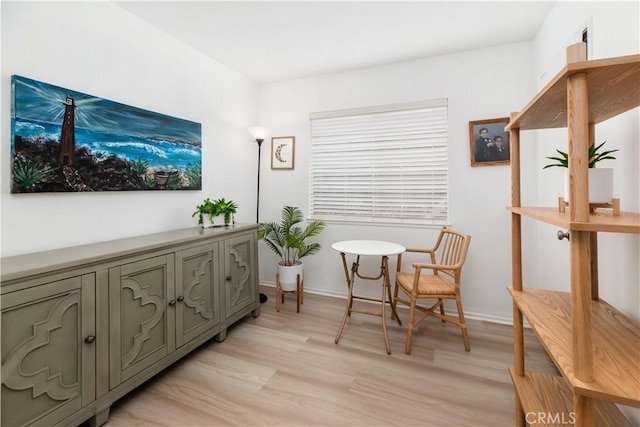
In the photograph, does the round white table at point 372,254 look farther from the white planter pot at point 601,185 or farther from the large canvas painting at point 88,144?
the large canvas painting at point 88,144

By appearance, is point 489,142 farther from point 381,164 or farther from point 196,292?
point 196,292

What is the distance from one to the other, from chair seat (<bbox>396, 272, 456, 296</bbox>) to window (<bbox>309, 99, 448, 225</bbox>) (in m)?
0.68

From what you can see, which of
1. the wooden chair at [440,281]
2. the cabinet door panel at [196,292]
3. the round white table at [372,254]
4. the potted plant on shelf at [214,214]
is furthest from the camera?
the potted plant on shelf at [214,214]

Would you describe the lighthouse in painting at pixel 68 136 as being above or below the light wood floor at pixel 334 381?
above

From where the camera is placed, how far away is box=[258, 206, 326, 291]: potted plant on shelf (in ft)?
10.6

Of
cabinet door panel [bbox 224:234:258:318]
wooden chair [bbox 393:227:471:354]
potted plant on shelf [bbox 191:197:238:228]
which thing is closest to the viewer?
wooden chair [bbox 393:227:471:354]

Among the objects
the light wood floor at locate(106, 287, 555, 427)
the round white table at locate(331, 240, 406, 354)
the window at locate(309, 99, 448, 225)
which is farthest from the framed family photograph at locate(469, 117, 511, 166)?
the light wood floor at locate(106, 287, 555, 427)

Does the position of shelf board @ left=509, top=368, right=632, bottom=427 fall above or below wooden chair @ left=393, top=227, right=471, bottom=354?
below

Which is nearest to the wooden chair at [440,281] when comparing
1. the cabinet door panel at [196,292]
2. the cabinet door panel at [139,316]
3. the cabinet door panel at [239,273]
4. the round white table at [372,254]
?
the round white table at [372,254]

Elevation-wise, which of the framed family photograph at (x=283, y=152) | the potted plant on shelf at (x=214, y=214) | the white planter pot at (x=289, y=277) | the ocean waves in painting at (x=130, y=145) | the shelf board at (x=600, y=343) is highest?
the framed family photograph at (x=283, y=152)

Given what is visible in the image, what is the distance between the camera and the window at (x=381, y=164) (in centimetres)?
311

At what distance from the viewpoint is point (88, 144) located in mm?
2020

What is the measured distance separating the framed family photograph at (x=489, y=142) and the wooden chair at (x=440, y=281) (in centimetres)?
78

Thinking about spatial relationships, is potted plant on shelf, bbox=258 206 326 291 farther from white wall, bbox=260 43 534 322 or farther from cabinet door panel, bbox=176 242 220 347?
cabinet door panel, bbox=176 242 220 347
